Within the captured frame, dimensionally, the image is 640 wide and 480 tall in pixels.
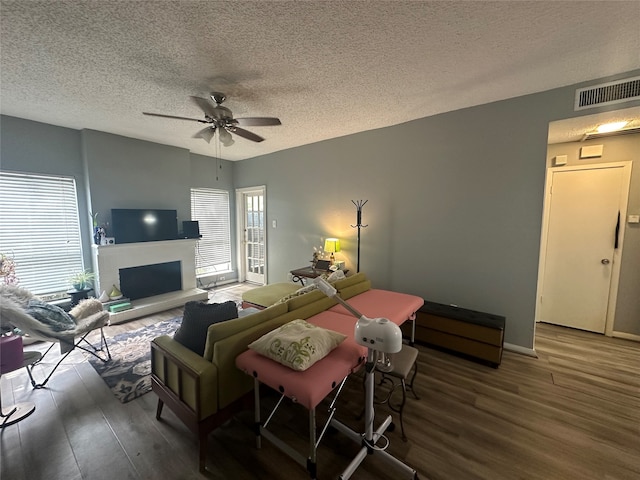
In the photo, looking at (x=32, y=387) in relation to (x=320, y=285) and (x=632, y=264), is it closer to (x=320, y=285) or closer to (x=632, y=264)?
(x=320, y=285)

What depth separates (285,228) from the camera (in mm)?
4887

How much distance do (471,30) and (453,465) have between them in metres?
2.77

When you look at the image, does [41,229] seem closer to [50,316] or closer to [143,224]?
[143,224]

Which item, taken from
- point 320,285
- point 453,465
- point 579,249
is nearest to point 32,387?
point 320,285

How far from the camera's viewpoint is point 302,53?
75.4 inches

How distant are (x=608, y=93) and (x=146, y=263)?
5.93 metres

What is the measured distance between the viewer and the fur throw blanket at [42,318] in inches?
80.4

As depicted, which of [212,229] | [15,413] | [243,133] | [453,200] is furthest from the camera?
[212,229]

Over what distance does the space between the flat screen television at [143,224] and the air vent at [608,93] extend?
5.50 m

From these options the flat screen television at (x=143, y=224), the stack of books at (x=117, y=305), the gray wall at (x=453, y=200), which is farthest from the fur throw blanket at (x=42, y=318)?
the gray wall at (x=453, y=200)

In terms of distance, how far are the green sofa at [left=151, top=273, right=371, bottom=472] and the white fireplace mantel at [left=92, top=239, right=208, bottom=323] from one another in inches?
95.4

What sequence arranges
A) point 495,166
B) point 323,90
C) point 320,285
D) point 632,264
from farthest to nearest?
point 632,264, point 495,166, point 323,90, point 320,285

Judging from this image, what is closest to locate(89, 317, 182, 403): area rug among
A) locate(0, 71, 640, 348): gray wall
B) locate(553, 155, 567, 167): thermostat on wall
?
locate(0, 71, 640, 348): gray wall

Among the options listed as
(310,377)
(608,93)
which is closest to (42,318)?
(310,377)
